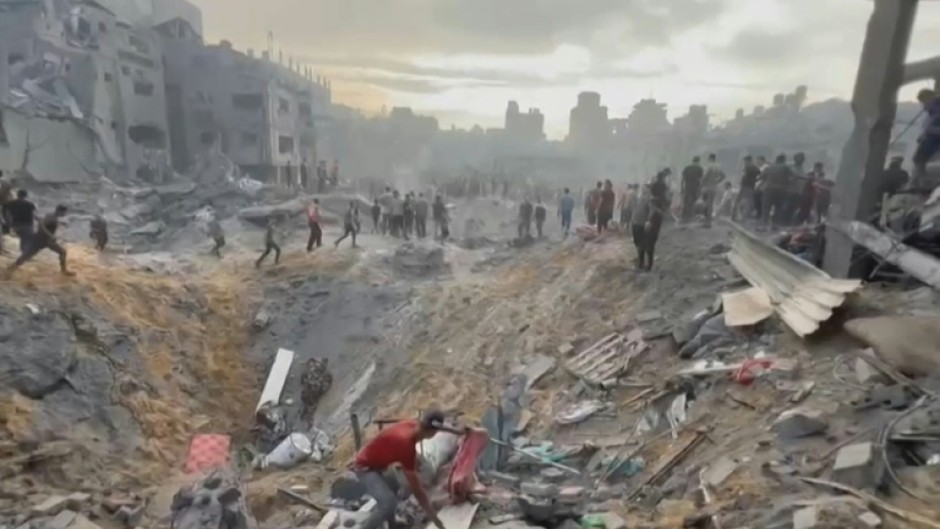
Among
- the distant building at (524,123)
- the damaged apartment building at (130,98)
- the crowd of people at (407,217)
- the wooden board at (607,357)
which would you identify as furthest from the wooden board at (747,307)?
the distant building at (524,123)

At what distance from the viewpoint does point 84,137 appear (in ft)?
73.4

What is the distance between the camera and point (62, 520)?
227 inches

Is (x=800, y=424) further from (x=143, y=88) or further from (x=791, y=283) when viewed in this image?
(x=143, y=88)

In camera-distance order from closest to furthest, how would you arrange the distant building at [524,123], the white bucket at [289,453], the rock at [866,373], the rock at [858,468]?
the rock at [858,468] → the rock at [866,373] → the white bucket at [289,453] → the distant building at [524,123]

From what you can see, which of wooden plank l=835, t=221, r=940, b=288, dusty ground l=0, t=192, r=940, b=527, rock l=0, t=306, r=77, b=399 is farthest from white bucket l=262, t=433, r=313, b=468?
wooden plank l=835, t=221, r=940, b=288

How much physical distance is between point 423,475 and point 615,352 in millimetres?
3775

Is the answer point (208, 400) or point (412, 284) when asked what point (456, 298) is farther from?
point (208, 400)

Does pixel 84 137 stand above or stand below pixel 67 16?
below

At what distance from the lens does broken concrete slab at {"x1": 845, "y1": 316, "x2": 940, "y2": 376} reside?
15.3ft

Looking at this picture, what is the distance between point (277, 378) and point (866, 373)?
29.0 feet

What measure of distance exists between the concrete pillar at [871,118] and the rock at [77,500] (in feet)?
30.7

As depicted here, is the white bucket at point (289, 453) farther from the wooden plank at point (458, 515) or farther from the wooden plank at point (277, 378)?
the wooden plank at point (458, 515)

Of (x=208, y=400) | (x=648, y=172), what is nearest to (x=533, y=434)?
(x=208, y=400)

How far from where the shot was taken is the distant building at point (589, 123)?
31.2m
